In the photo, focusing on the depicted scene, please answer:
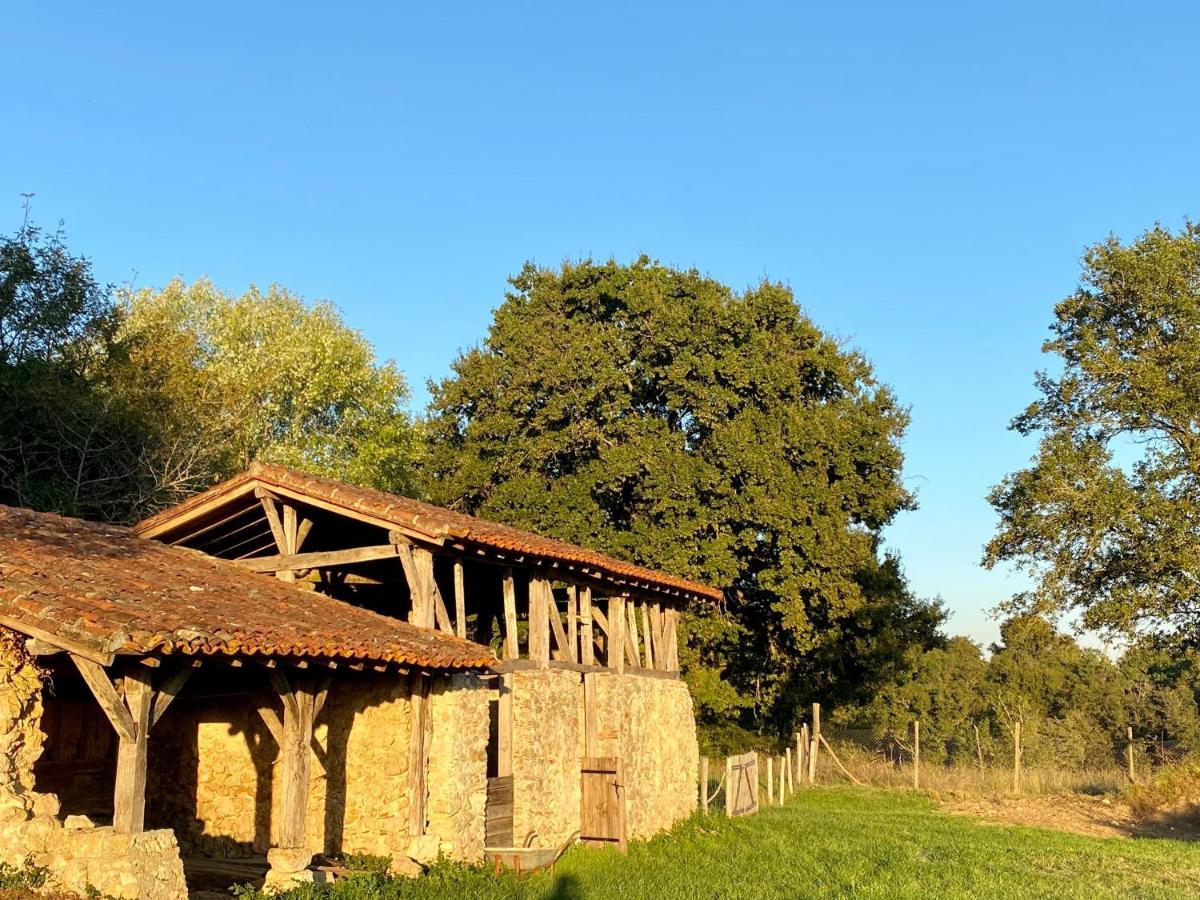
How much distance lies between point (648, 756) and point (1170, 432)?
49.3ft

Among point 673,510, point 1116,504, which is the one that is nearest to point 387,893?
point 673,510

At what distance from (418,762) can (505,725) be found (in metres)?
2.32

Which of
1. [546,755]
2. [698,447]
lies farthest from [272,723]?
[698,447]

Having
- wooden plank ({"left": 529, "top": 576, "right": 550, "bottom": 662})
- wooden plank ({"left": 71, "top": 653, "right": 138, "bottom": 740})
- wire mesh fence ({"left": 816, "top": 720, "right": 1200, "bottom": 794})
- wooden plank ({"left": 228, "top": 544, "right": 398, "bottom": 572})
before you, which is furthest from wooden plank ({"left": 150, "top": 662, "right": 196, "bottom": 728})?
wire mesh fence ({"left": 816, "top": 720, "right": 1200, "bottom": 794})

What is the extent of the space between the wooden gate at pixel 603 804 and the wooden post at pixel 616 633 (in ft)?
5.98

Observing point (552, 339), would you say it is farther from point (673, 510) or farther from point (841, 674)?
point (841, 674)

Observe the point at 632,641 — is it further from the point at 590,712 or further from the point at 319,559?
the point at 319,559

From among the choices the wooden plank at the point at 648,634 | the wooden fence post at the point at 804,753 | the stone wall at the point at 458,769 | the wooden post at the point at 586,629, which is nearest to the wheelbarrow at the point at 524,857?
the stone wall at the point at 458,769

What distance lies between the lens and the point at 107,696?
9258mm

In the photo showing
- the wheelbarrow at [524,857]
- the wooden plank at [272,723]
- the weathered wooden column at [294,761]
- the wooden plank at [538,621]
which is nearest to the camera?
the weathered wooden column at [294,761]

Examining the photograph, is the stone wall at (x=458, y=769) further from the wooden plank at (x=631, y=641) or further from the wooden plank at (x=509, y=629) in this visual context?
the wooden plank at (x=631, y=641)

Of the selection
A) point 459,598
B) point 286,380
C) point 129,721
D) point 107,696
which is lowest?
point 129,721

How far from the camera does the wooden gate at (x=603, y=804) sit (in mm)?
16391

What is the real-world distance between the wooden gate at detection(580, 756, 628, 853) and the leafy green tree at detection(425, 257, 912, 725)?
36.2ft
